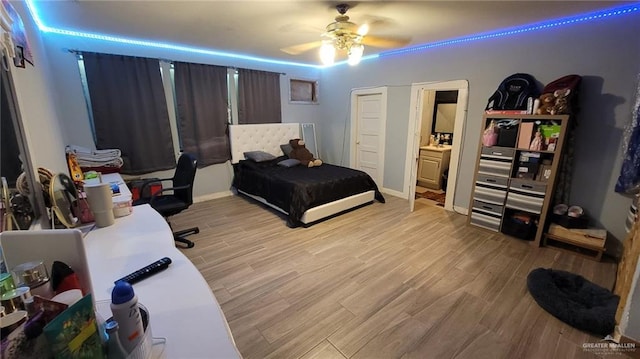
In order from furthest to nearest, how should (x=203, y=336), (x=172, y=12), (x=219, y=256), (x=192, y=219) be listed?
(x=192, y=219), (x=219, y=256), (x=172, y=12), (x=203, y=336)

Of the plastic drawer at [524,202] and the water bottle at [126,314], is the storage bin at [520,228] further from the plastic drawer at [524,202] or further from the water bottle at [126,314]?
the water bottle at [126,314]

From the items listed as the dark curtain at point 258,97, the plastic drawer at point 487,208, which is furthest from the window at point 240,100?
the plastic drawer at point 487,208

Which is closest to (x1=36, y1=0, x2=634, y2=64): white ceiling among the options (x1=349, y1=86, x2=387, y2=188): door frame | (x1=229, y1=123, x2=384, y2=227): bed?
(x1=349, y1=86, x2=387, y2=188): door frame

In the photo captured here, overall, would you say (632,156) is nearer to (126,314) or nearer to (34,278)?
(126,314)

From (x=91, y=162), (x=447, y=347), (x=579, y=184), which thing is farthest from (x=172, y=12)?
(x=579, y=184)

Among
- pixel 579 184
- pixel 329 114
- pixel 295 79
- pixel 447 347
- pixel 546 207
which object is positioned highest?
pixel 295 79

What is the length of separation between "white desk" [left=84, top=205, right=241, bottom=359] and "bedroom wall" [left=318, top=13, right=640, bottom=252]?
3698 mm

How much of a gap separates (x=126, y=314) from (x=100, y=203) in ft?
4.02

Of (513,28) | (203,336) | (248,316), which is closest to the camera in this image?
(203,336)

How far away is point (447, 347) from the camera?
171 cm

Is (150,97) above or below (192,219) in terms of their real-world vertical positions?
above

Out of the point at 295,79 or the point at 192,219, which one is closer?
the point at 192,219

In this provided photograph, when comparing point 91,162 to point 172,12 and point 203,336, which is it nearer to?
point 172,12

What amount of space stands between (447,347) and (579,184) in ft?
8.15
